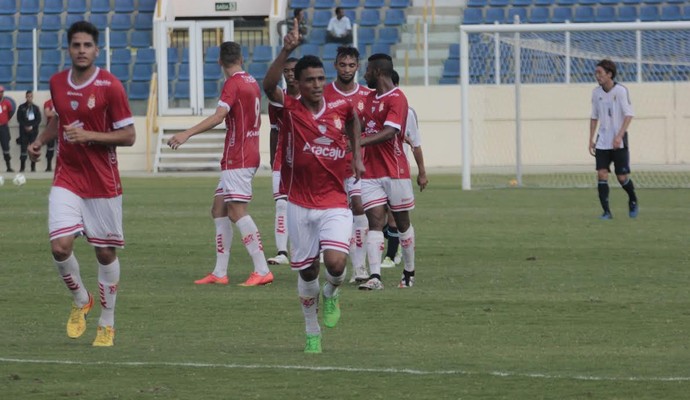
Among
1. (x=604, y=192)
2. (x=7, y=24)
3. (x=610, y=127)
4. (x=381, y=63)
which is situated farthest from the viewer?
(x=7, y=24)

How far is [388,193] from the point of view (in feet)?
42.4

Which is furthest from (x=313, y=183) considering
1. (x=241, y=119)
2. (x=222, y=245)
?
(x=222, y=245)

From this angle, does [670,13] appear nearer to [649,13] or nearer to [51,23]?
[649,13]

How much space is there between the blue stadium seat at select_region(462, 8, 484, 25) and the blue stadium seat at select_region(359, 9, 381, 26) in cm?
243

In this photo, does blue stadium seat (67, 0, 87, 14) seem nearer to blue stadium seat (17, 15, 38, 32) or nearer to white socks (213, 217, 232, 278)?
blue stadium seat (17, 15, 38, 32)

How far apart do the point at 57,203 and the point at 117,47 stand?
31.7 metres

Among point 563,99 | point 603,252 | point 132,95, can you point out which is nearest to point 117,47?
point 132,95

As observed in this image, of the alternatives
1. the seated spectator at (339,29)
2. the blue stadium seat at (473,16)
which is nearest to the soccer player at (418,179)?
the seated spectator at (339,29)

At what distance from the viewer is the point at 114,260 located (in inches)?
381

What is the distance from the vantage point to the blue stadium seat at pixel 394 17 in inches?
1577

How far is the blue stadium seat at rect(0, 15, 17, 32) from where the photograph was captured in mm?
41562

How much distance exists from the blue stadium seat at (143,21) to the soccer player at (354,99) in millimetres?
28898

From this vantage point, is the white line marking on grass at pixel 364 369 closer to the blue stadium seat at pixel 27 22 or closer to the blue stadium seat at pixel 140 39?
the blue stadium seat at pixel 140 39

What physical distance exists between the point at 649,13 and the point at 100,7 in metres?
15.7
